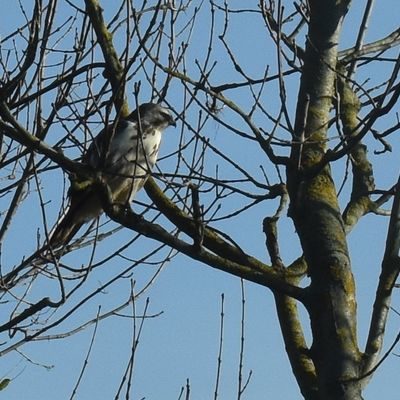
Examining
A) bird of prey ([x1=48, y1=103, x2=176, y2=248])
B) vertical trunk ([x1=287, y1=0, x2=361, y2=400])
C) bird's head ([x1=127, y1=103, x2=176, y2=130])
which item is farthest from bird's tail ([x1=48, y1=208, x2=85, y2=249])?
vertical trunk ([x1=287, y1=0, x2=361, y2=400])

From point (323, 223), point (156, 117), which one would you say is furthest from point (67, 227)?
point (323, 223)

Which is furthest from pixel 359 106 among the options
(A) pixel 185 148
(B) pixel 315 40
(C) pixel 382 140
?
(A) pixel 185 148

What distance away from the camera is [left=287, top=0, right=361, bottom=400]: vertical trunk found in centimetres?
305

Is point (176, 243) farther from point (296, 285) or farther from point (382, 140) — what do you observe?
point (382, 140)

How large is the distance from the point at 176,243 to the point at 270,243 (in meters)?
0.62

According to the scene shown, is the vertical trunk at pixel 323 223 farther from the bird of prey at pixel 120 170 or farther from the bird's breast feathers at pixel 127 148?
the bird's breast feathers at pixel 127 148

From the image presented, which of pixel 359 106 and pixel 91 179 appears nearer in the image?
pixel 91 179

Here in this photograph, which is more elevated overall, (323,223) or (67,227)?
(67,227)

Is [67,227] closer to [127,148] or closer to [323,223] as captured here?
[127,148]

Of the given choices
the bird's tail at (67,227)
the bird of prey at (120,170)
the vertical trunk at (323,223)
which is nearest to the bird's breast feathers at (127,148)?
the bird of prey at (120,170)

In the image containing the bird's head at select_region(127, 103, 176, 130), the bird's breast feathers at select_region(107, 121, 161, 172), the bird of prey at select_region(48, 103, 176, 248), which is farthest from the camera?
the bird's head at select_region(127, 103, 176, 130)

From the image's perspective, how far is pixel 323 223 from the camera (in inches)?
129

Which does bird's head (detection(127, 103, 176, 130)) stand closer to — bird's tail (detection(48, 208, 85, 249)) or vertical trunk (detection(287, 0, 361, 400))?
bird's tail (detection(48, 208, 85, 249))

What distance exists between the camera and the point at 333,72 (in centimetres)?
360
